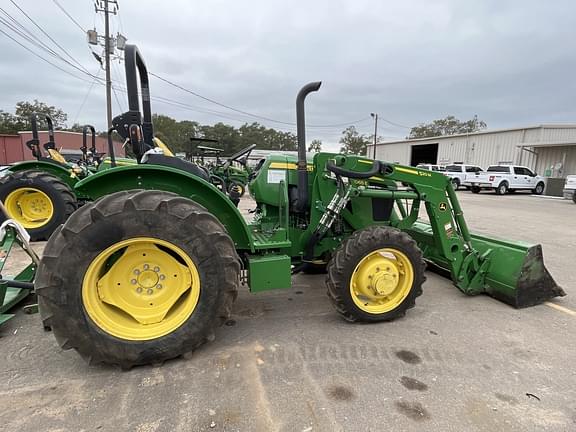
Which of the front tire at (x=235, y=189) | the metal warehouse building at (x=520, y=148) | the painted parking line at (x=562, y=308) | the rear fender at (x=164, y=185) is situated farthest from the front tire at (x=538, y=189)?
the rear fender at (x=164, y=185)

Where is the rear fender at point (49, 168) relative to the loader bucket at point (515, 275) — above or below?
above

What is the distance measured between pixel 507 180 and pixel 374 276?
834 inches

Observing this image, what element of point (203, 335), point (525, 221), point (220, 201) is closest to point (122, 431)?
point (203, 335)

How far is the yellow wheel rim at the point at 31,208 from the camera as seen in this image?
623cm

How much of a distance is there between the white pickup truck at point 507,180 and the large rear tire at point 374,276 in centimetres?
2040

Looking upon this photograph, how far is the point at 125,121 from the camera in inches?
107

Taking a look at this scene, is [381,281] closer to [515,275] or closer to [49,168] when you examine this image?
[515,275]

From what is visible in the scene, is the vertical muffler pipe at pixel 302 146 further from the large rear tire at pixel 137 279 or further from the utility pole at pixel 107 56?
the utility pole at pixel 107 56

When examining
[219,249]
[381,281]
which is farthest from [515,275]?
[219,249]

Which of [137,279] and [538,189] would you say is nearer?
[137,279]

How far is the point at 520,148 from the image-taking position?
950 inches

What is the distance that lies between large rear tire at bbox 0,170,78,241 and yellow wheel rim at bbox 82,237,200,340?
4763 mm

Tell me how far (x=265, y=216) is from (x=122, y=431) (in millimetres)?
2223

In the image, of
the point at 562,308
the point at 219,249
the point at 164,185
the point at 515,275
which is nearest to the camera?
the point at 219,249
